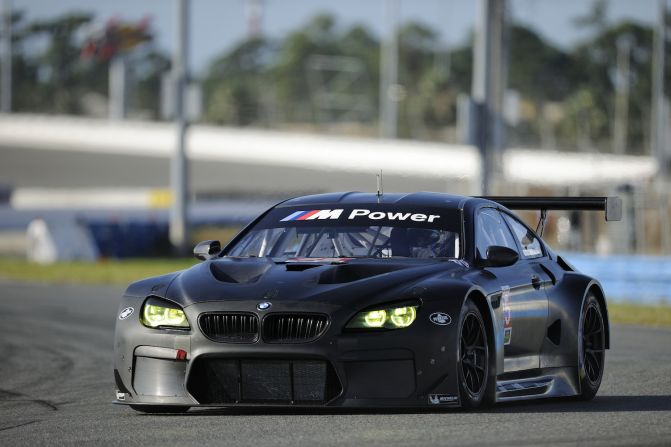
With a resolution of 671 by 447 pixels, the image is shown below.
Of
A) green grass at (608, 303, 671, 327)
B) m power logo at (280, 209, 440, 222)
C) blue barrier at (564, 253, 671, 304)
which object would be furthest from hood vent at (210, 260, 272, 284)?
blue barrier at (564, 253, 671, 304)

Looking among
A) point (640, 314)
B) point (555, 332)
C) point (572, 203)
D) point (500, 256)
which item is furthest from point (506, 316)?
point (640, 314)

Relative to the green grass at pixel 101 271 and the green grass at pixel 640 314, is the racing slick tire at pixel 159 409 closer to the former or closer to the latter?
the green grass at pixel 640 314

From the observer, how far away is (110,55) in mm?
144750

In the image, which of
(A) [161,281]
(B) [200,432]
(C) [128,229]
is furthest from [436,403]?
(C) [128,229]

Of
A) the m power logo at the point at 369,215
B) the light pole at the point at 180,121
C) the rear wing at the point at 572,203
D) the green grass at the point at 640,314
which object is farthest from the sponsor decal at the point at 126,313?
the light pole at the point at 180,121

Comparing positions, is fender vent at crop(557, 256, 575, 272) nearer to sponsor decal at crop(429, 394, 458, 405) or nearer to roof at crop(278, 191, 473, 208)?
roof at crop(278, 191, 473, 208)

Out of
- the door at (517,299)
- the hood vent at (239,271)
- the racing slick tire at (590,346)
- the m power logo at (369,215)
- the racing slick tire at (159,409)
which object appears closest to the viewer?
the hood vent at (239,271)

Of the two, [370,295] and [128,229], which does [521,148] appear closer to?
[128,229]

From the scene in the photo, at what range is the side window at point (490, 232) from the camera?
9227mm

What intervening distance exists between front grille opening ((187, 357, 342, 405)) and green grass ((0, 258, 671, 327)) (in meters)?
14.2

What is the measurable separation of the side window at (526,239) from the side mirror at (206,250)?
197cm

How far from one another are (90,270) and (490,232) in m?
25.6

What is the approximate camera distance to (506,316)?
8.86 metres

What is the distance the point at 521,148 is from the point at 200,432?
219 feet
